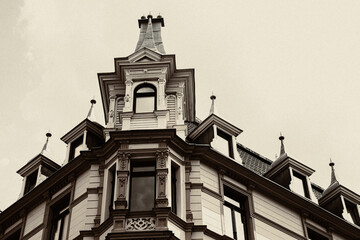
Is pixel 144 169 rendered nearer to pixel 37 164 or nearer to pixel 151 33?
pixel 37 164

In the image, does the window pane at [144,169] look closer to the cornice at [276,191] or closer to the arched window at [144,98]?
the cornice at [276,191]

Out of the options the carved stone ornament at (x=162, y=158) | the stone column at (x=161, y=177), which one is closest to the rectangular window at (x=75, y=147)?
the carved stone ornament at (x=162, y=158)

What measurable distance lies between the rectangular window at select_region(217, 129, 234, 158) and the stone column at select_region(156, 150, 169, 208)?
4.17 m

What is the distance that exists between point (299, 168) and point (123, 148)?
9.68 metres

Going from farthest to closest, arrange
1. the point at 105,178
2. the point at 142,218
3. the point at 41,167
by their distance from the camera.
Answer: the point at 41,167, the point at 105,178, the point at 142,218

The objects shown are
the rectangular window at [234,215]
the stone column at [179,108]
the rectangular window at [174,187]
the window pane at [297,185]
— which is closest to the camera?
the rectangular window at [174,187]

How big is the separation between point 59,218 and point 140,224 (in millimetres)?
5469

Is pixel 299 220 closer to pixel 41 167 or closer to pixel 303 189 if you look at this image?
pixel 303 189

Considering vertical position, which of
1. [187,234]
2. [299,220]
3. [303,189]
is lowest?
[187,234]

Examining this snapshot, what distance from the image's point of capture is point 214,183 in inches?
1297

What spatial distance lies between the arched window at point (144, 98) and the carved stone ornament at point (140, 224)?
676 cm

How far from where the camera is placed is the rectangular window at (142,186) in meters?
30.4

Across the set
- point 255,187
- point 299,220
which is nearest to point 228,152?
point 255,187

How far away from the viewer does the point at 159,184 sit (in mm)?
30688
